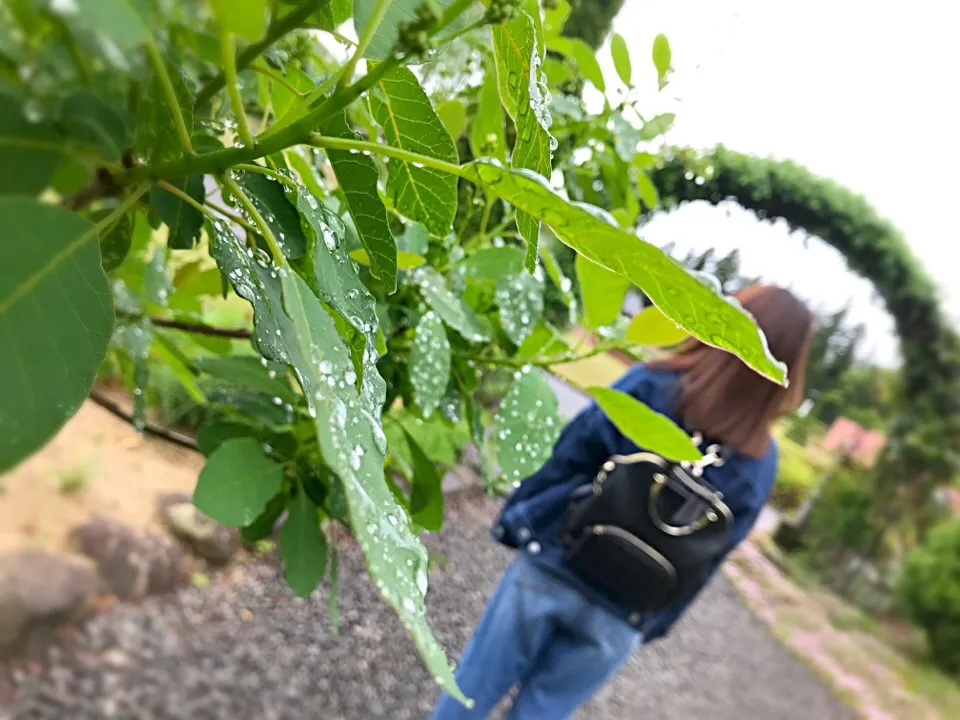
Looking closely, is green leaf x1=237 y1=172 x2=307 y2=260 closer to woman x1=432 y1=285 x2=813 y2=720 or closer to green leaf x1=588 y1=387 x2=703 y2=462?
green leaf x1=588 y1=387 x2=703 y2=462

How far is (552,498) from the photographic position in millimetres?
1160

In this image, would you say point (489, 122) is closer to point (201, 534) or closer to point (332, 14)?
point (332, 14)

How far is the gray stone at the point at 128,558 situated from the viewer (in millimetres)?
1439

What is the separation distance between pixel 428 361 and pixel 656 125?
0.38m

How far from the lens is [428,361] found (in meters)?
0.47

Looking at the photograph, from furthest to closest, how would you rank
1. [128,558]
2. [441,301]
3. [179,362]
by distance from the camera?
[128,558]
[179,362]
[441,301]

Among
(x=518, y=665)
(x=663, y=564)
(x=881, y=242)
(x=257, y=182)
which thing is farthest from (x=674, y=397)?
(x=881, y=242)

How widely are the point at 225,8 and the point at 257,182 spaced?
127 mm

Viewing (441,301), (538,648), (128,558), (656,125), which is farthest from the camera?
(128,558)

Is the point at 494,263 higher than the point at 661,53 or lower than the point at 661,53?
lower

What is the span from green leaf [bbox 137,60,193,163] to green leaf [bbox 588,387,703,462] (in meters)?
0.32

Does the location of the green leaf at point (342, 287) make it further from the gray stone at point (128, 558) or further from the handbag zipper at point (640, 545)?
the gray stone at point (128, 558)

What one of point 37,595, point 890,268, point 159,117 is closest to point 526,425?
point 159,117

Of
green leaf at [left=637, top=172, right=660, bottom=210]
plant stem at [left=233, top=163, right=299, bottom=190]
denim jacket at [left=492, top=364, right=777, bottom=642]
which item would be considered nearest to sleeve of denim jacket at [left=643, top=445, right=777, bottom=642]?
denim jacket at [left=492, top=364, right=777, bottom=642]
